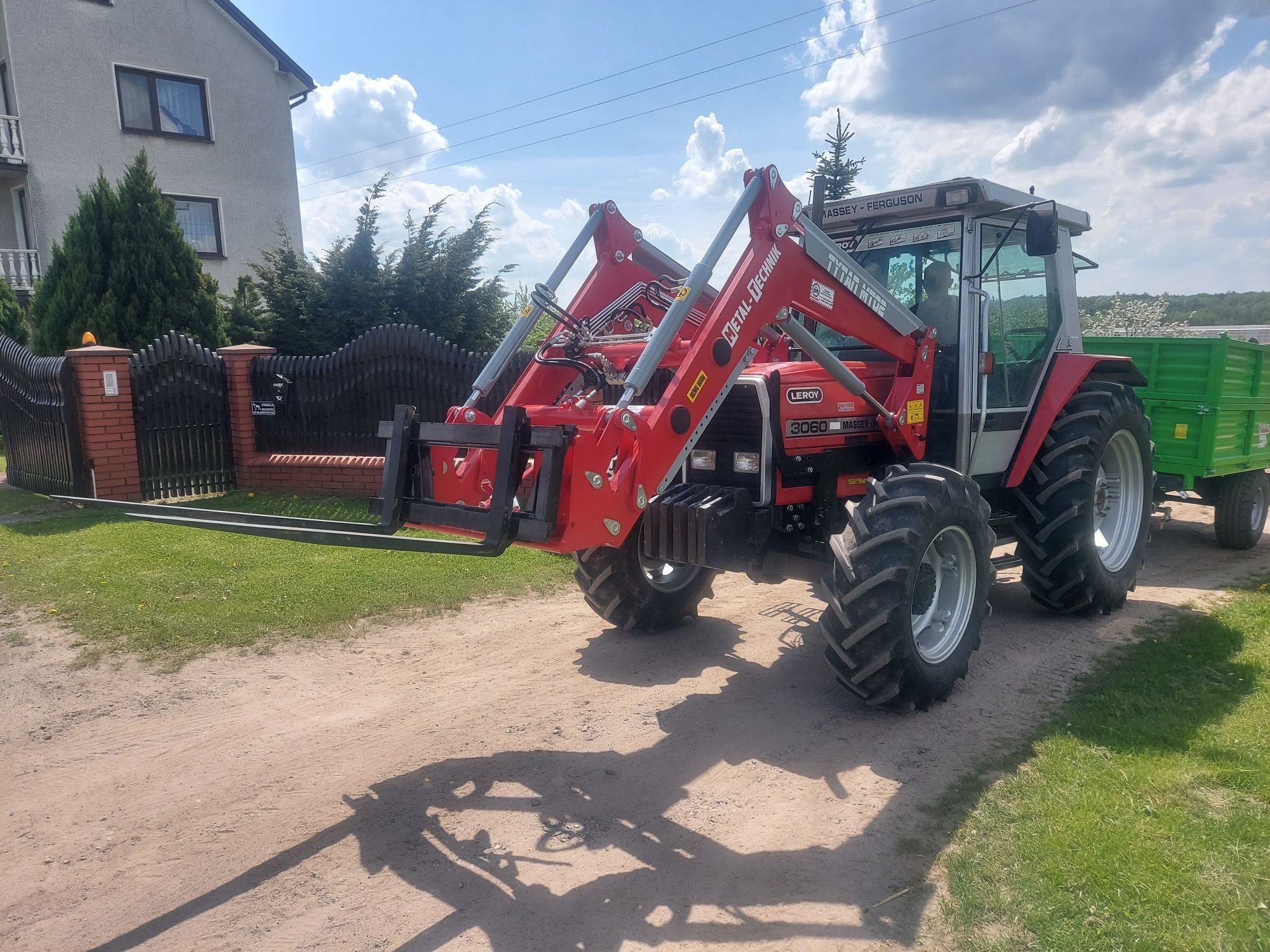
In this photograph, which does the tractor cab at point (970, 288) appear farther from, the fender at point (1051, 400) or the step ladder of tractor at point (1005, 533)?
the step ladder of tractor at point (1005, 533)

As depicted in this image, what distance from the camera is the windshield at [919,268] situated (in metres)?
5.50

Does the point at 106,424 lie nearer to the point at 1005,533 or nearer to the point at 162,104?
the point at 1005,533

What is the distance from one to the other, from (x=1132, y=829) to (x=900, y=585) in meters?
1.35

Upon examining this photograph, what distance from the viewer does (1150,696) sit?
4.71m

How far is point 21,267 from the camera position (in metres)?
18.8

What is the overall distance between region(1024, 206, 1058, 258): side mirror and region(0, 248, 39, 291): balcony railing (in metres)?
20.2

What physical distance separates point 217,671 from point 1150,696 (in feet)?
17.5

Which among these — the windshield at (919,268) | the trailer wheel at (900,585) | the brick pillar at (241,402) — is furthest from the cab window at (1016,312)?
the brick pillar at (241,402)

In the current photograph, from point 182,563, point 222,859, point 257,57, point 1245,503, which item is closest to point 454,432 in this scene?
point 222,859

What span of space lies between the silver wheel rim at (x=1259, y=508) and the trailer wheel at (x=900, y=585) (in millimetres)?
5136

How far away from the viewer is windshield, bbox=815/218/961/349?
5.50 metres

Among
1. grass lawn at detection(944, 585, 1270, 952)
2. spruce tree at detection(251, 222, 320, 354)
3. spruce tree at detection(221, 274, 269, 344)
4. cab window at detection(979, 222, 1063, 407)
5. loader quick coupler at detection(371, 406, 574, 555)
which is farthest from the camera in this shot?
spruce tree at detection(221, 274, 269, 344)

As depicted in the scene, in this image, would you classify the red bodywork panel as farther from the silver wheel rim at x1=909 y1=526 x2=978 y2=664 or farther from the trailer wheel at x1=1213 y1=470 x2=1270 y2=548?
the trailer wheel at x1=1213 y1=470 x2=1270 y2=548

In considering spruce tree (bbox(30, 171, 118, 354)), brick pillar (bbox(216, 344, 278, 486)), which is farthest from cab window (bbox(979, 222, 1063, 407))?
spruce tree (bbox(30, 171, 118, 354))
